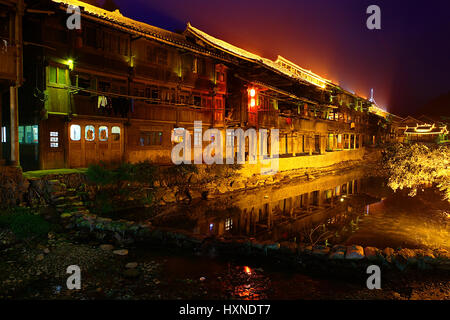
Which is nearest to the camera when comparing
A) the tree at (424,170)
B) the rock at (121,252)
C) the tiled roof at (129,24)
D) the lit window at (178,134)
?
the rock at (121,252)

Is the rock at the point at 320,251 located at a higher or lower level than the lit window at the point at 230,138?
lower

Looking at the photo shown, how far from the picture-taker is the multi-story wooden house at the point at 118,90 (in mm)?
16141

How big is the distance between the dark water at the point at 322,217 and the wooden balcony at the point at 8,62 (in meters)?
7.72

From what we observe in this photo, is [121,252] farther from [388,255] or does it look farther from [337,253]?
[388,255]

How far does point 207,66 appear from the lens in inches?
984

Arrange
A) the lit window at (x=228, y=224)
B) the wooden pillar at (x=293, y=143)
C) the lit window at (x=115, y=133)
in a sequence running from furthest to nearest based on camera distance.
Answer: the wooden pillar at (x=293, y=143)
the lit window at (x=115, y=133)
the lit window at (x=228, y=224)

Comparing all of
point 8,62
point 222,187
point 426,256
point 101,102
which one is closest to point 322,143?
point 222,187

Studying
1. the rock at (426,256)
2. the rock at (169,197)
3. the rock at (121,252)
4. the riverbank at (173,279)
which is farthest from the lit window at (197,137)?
the rock at (426,256)

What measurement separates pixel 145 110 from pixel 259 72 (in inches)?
514

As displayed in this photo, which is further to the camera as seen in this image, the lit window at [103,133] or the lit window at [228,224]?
the lit window at [103,133]

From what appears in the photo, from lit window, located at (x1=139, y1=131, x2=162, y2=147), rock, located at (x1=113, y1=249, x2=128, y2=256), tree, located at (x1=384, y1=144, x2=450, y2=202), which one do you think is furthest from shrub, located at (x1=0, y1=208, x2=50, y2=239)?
tree, located at (x1=384, y1=144, x2=450, y2=202)

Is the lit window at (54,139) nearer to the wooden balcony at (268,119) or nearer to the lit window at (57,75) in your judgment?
the lit window at (57,75)

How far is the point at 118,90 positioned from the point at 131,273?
583 inches
